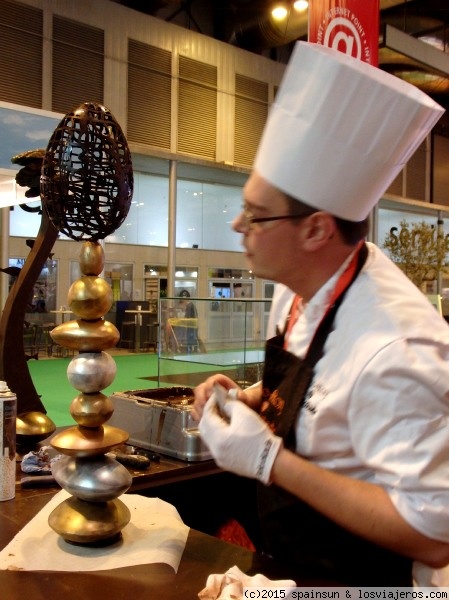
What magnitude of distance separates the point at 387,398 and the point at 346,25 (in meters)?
2.62

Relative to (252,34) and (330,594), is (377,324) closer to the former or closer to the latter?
(330,594)

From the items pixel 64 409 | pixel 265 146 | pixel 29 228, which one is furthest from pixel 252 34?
pixel 265 146

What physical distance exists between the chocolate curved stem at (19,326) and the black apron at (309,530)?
1.12 metres

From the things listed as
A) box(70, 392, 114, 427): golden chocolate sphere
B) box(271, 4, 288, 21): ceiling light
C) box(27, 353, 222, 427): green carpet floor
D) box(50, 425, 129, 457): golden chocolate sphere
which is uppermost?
box(271, 4, 288, 21): ceiling light

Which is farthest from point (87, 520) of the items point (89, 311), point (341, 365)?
point (341, 365)

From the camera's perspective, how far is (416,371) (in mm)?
767

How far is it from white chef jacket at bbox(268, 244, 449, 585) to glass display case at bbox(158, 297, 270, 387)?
1868mm

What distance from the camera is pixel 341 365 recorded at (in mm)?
851

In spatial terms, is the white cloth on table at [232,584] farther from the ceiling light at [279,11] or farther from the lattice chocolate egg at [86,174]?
the ceiling light at [279,11]

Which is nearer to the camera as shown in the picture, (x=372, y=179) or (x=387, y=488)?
(x=387, y=488)

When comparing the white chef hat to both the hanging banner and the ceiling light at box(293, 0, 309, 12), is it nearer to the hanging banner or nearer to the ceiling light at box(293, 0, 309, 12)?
the hanging banner

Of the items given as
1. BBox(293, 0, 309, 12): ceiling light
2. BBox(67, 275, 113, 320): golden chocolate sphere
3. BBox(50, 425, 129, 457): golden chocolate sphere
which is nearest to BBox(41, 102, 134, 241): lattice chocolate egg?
BBox(67, 275, 113, 320): golden chocolate sphere

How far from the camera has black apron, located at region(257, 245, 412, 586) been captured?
90 centimetres

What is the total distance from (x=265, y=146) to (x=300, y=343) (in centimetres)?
33
